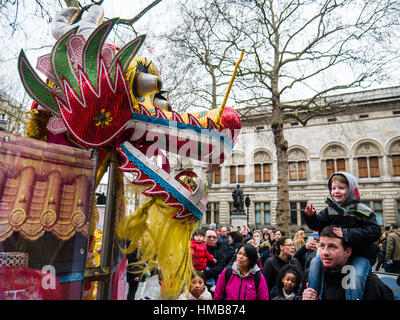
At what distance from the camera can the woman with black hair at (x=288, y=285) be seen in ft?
10.1

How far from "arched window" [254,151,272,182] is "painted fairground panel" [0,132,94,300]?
27.0 metres

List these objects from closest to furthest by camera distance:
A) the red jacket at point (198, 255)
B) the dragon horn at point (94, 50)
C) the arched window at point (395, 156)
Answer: the dragon horn at point (94, 50), the red jacket at point (198, 255), the arched window at point (395, 156)

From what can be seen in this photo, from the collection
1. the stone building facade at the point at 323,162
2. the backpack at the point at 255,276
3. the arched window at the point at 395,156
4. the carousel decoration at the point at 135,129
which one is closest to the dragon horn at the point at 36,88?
the carousel decoration at the point at 135,129

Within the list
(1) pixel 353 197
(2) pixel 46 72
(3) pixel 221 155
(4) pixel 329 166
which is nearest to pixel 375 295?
(1) pixel 353 197

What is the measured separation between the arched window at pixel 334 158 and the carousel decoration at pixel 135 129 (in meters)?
25.9

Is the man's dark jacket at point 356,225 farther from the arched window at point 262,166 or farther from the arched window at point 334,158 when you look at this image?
the arched window at point 262,166

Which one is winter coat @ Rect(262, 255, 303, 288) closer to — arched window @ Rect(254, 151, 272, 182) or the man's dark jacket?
the man's dark jacket

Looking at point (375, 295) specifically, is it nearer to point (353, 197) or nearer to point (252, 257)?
point (353, 197)

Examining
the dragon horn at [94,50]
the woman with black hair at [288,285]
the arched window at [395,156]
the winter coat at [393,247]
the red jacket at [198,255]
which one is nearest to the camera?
the dragon horn at [94,50]

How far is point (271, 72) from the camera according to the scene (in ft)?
43.8

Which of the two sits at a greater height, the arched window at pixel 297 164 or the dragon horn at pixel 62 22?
the arched window at pixel 297 164

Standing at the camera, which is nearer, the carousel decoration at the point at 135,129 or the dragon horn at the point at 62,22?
the carousel decoration at the point at 135,129

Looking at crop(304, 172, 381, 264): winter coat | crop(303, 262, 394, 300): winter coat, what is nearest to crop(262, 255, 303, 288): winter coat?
crop(304, 172, 381, 264): winter coat

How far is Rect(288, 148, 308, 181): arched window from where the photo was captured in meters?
26.5
